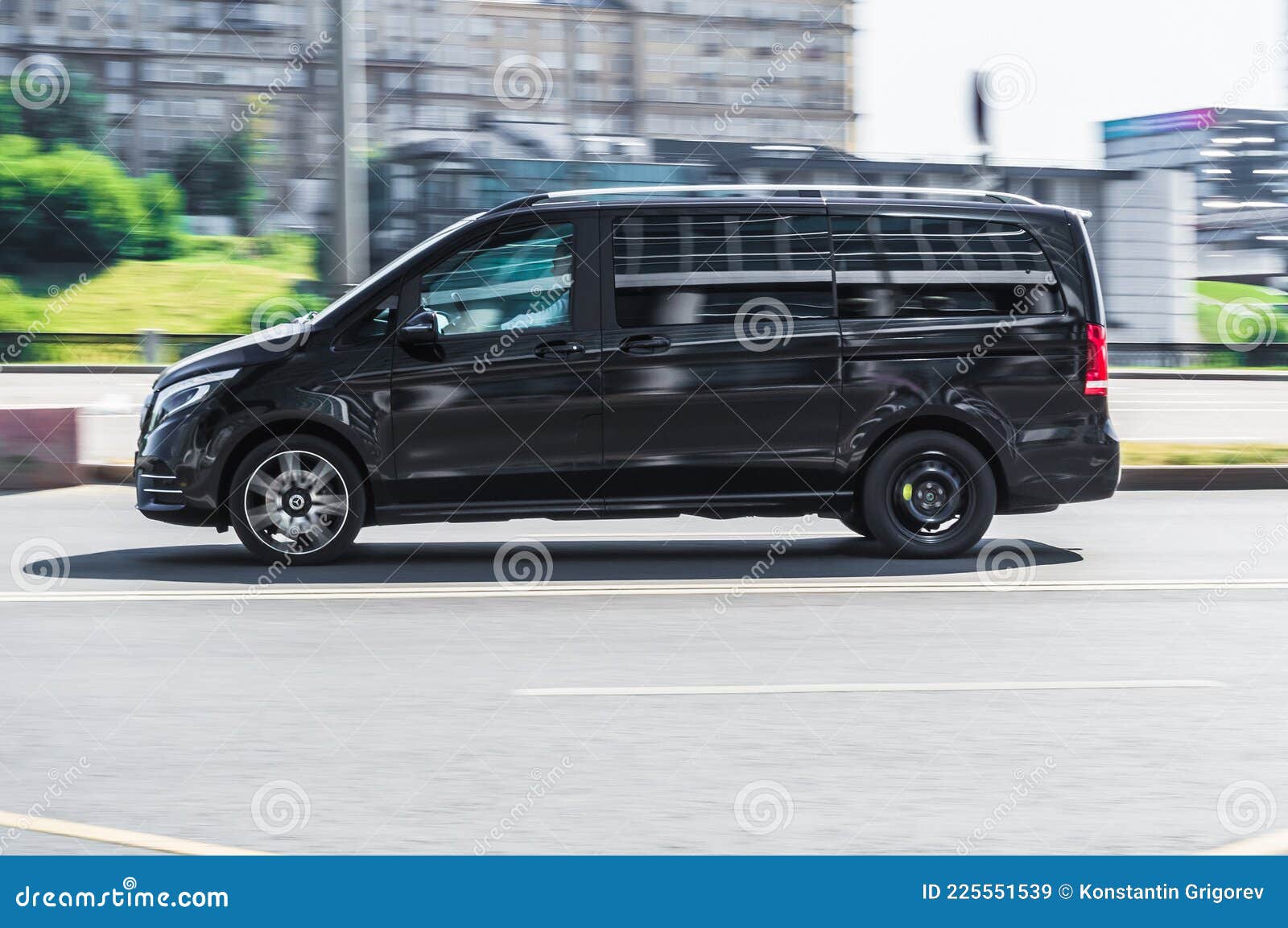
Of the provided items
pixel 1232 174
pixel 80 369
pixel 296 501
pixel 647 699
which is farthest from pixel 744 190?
pixel 1232 174

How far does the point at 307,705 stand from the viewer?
17.4 feet

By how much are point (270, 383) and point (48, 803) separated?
165 inches

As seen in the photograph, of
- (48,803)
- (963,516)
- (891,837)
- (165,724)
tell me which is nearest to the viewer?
(891,837)

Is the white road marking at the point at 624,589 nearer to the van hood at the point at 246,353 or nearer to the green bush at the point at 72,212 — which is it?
the van hood at the point at 246,353

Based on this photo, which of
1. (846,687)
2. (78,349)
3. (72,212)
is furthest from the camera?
(72,212)

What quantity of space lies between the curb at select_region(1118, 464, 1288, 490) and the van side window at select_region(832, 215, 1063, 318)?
4.34 m

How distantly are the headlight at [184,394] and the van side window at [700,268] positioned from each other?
6.92 feet

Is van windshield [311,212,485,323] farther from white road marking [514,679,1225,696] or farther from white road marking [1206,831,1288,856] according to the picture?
white road marking [1206,831,1288,856]

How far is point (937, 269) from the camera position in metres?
8.62

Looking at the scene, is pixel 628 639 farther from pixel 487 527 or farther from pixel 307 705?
pixel 487 527

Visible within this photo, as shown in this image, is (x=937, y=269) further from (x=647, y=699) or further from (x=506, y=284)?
(x=647, y=699)

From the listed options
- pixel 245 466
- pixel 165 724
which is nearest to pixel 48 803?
pixel 165 724

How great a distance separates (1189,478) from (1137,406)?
14.1 metres

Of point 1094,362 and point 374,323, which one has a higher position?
point 374,323
